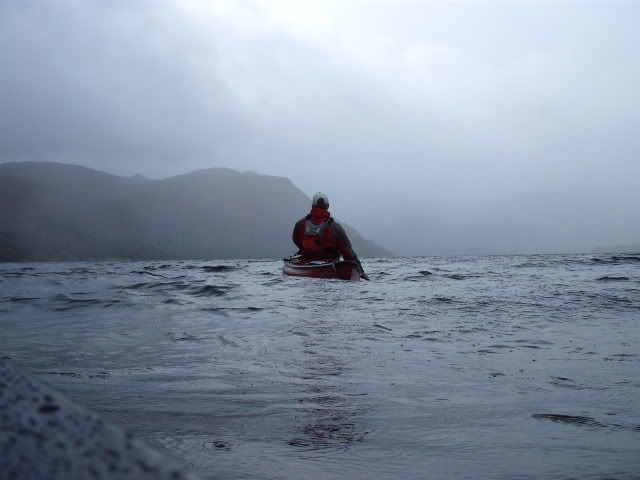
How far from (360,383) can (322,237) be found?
10.6 metres

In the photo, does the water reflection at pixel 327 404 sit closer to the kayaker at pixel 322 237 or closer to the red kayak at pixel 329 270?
the red kayak at pixel 329 270

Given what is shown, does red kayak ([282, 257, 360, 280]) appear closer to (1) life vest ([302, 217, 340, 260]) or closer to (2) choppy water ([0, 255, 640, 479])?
(1) life vest ([302, 217, 340, 260])

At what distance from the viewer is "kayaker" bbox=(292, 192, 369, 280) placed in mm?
14094

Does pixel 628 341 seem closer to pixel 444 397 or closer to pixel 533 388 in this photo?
pixel 533 388

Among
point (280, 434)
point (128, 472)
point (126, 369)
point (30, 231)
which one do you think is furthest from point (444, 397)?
point (30, 231)

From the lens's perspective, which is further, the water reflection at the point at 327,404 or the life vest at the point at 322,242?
the life vest at the point at 322,242

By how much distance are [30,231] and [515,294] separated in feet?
570

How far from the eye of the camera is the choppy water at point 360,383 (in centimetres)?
219

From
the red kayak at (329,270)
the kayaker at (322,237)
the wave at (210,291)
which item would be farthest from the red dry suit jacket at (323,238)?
the wave at (210,291)

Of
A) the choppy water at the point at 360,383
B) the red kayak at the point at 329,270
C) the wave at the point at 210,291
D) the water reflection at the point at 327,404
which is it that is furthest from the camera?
the red kayak at the point at 329,270

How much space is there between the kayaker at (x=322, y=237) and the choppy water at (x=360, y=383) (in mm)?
6112

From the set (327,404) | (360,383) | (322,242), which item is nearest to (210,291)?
(322,242)

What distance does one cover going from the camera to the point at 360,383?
3541 mm

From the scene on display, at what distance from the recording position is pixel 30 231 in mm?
158750
